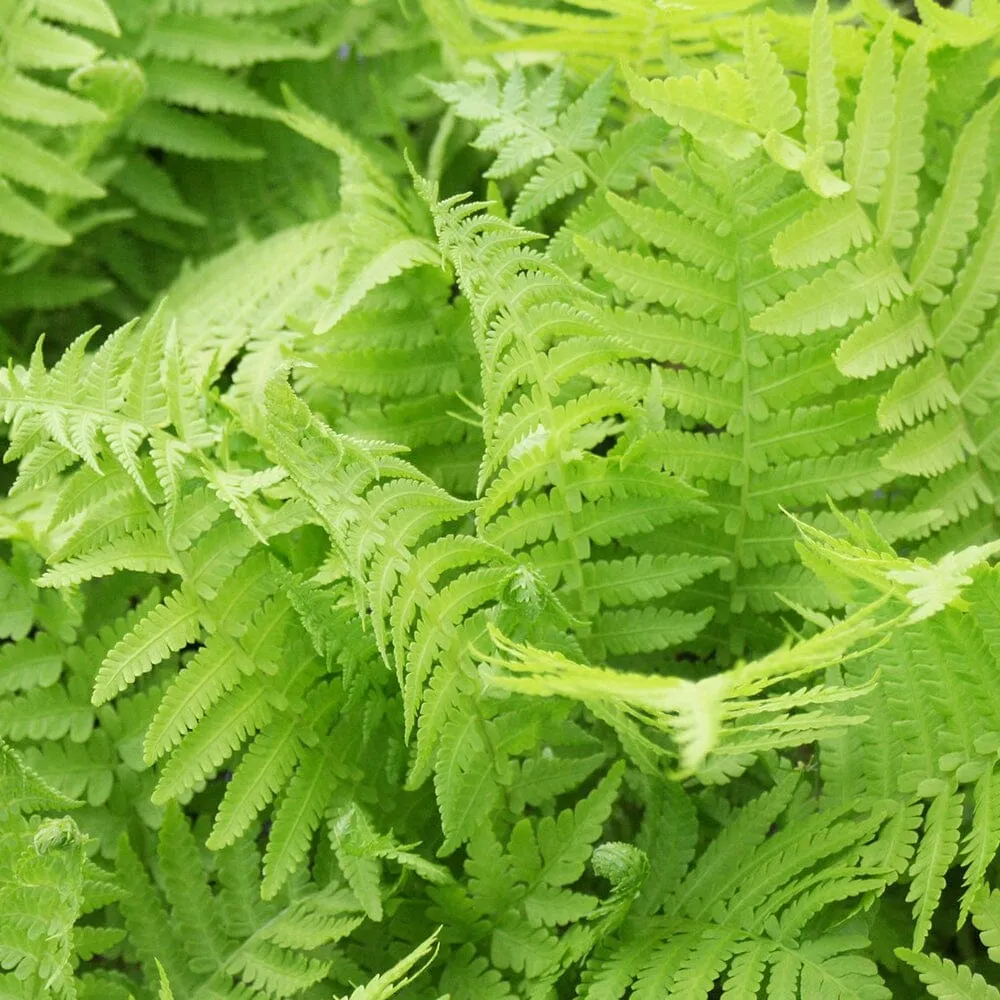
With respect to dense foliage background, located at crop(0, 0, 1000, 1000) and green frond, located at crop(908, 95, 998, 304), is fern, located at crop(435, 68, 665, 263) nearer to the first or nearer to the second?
dense foliage background, located at crop(0, 0, 1000, 1000)

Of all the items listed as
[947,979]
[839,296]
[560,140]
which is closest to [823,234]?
[839,296]

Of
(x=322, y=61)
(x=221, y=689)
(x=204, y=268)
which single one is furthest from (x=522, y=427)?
(x=322, y=61)

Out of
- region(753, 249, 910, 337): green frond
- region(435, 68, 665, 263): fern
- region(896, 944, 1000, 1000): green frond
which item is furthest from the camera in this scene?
region(435, 68, 665, 263): fern

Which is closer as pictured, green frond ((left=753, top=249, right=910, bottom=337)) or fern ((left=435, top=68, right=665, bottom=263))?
green frond ((left=753, top=249, right=910, bottom=337))

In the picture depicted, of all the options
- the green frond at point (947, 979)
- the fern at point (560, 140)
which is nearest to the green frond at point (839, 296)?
the fern at point (560, 140)

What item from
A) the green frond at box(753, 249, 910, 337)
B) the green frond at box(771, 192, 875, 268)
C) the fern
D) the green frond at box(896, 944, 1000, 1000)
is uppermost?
the fern

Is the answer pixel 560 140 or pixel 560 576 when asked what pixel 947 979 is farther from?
pixel 560 140

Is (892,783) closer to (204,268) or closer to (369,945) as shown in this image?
(369,945)

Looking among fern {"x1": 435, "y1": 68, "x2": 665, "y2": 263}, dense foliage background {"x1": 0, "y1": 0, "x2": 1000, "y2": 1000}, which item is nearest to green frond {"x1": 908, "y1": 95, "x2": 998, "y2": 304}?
dense foliage background {"x1": 0, "y1": 0, "x2": 1000, "y2": 1000}

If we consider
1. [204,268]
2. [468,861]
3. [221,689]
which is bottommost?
[468,861]
